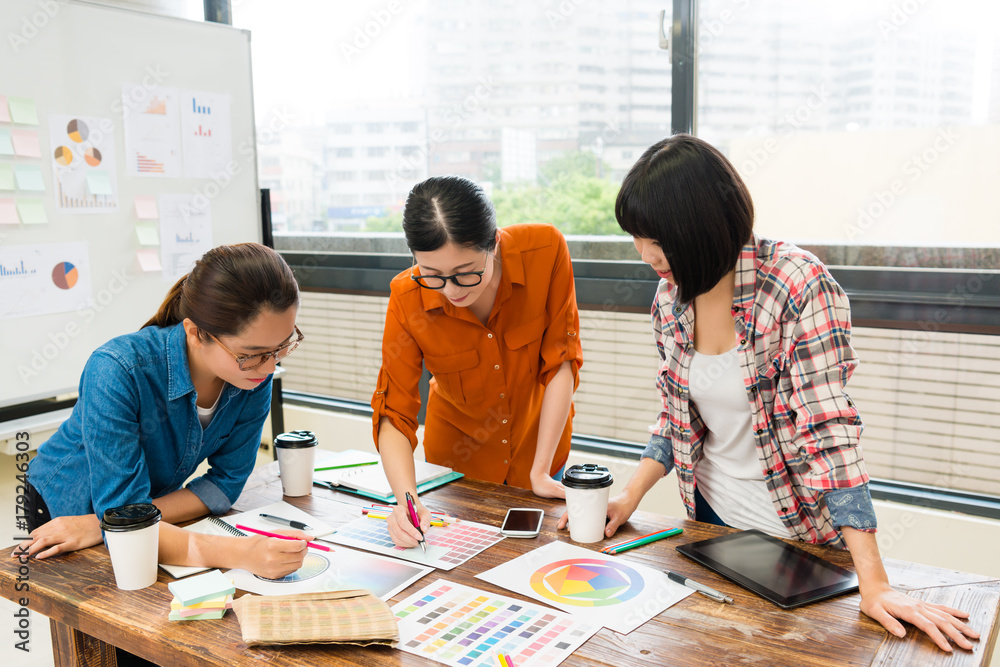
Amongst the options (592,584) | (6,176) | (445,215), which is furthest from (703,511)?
(6,176)

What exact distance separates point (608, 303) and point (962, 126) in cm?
128

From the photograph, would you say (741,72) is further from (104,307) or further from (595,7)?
(104,307)

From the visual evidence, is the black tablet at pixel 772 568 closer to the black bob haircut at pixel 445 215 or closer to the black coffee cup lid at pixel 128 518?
the black bob haircut at pixel 445 215

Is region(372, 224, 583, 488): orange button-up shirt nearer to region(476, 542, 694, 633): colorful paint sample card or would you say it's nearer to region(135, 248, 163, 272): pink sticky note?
region(476, 542, 694, 633): colorful paint sample card

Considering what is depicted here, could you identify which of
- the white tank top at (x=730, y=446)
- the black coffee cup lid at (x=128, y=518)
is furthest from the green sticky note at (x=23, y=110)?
the white tank top at (x=730, y=446)

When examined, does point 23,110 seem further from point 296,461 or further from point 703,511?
point 703,511

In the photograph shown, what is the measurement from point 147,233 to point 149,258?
0.10 m

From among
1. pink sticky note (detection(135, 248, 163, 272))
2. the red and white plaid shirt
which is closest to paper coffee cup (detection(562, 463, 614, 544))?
the red and white plaid shirt

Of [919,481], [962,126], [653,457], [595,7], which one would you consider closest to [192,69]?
[595,7]

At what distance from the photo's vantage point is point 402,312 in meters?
1.81

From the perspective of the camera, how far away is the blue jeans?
166 cm

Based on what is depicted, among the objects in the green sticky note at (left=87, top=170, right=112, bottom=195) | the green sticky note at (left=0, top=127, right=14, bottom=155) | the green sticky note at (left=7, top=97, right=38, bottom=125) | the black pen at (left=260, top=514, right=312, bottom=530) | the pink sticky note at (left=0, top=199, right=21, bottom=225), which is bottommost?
the black pen at (left=260, top=514, right=312, bottom=530)

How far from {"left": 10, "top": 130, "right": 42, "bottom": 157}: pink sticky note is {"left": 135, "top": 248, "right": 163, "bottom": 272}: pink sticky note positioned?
498 mm

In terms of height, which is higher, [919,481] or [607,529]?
[607,529]
